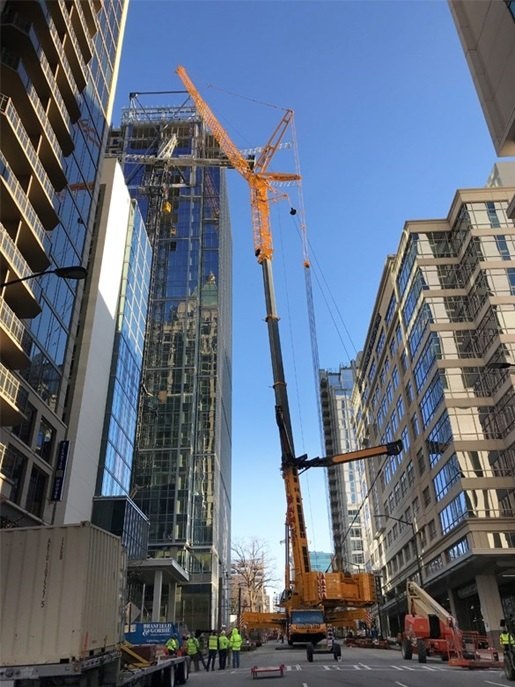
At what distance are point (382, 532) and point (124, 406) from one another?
50742 mm

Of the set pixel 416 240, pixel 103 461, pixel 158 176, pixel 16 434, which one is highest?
pixel 158 176

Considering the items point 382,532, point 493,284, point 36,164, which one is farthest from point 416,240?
point 382,532

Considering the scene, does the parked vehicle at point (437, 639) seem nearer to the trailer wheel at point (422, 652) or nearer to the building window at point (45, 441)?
the trailer wheel at point (422, 652)

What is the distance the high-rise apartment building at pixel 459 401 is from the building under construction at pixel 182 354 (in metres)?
28.7

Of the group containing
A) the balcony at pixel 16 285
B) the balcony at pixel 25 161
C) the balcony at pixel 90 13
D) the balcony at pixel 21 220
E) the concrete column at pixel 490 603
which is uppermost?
the balcony at pixel 90 13

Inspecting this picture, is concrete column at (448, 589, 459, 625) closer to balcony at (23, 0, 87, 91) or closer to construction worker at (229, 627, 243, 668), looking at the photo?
construction worker at (229, 627, 243, 668)

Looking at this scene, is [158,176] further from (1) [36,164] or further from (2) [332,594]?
(2) [332,594]

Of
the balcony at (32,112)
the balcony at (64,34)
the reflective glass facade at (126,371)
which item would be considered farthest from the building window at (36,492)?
the balcony at (64,34)

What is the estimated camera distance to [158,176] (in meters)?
99.0

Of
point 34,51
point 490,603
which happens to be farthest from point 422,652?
point 34,51

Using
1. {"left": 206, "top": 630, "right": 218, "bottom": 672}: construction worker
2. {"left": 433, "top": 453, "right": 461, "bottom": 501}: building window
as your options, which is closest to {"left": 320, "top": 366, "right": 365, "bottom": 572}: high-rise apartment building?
{"left": 433, "top": 453, "right": 461, "bottom": 501}: building window

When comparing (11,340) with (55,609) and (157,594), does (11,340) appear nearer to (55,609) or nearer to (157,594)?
(55,609)

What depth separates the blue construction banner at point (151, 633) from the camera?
29.3m

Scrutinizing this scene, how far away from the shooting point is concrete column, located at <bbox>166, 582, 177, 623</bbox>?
68119mm
